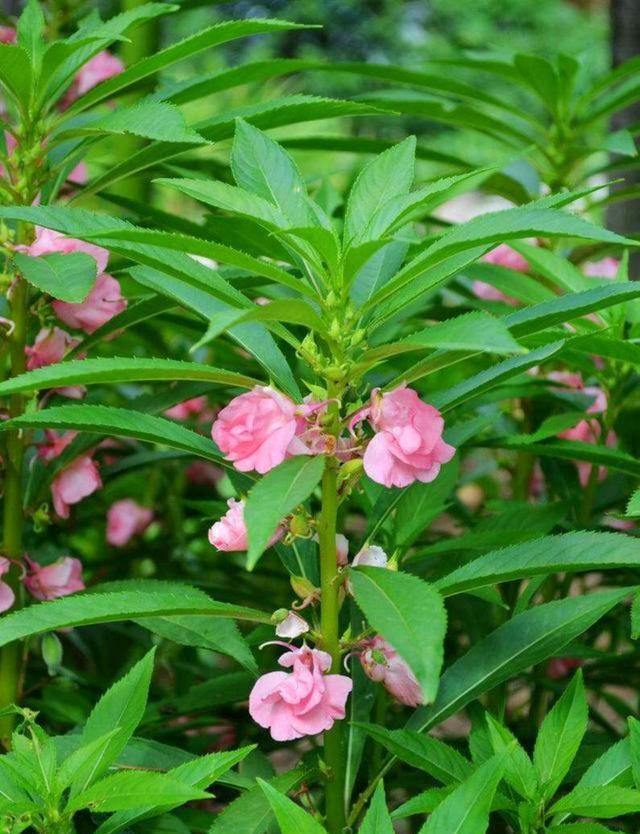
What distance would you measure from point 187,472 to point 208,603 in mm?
1077

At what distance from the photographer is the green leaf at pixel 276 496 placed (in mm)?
755

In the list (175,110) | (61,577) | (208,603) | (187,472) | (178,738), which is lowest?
(178,738)

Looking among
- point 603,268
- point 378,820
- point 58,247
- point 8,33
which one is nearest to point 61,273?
point 58,247

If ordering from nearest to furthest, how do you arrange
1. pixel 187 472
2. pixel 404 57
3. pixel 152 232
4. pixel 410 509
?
pixel 152 232 → pixel 410 509 → pixel 187 472 → pixel 404 57

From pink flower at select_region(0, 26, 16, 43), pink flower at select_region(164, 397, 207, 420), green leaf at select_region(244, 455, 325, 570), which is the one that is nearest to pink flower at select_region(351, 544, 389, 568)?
green leaf at select_region(244, 455, 325, 570)

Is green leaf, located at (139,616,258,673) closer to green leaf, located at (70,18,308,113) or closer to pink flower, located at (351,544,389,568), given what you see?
pink flower, located at (351,544,389,568)

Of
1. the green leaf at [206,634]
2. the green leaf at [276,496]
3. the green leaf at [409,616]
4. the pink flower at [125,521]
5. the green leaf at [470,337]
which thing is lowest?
the pink flower at [125,521]

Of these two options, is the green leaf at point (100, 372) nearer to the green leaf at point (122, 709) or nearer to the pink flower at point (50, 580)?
the green leaf at point (122, 709)

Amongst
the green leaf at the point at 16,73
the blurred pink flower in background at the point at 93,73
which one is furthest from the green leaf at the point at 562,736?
the blurred pink flower in background at the point at 93,73

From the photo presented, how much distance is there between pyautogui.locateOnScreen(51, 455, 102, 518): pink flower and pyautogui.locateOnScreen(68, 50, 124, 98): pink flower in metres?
0.81

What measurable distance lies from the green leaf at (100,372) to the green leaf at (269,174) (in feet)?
0.54

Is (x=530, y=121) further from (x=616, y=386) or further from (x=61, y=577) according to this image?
Answer: (x=61, y=577)

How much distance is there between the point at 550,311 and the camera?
91 centimetres

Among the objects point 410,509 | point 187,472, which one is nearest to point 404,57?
point 187,472
